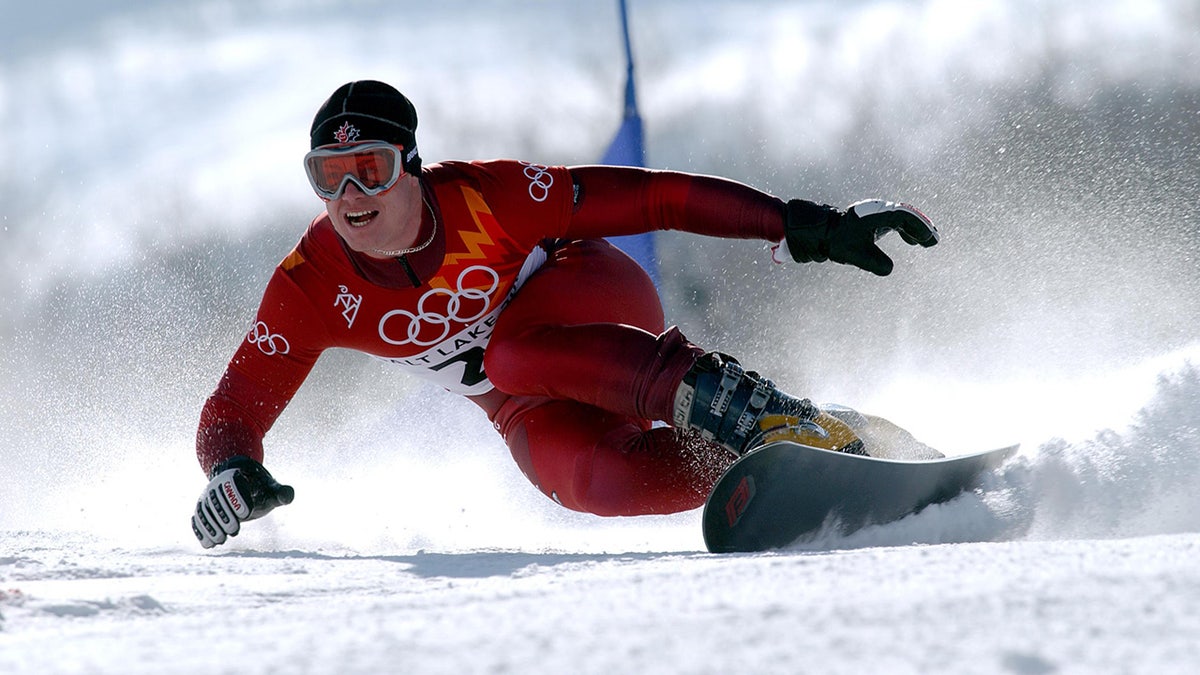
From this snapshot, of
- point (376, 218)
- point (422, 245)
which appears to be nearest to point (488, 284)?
point (422, 245)

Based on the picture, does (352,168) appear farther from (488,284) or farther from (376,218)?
(488,284)

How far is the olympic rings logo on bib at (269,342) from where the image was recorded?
117 inches

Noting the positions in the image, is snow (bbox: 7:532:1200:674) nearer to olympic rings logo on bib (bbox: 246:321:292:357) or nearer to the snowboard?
the snowboard

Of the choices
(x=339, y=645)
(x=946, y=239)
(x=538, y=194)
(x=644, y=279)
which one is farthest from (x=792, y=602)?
(x=946, y=239)

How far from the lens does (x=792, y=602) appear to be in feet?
3.88

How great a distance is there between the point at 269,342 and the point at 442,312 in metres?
0.45

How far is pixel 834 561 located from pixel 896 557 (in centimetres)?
8

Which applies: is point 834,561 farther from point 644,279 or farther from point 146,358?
point 146,358

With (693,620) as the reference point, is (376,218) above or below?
above

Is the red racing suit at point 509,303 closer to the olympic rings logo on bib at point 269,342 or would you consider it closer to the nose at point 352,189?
the olympic rings logo on bib at point 269,342

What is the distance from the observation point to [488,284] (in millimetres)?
2996

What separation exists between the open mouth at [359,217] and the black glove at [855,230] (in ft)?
3.33

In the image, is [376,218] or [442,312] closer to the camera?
[376,218]

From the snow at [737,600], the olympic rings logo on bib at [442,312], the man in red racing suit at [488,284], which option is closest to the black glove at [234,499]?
the man in red racing suit at [488,284]
